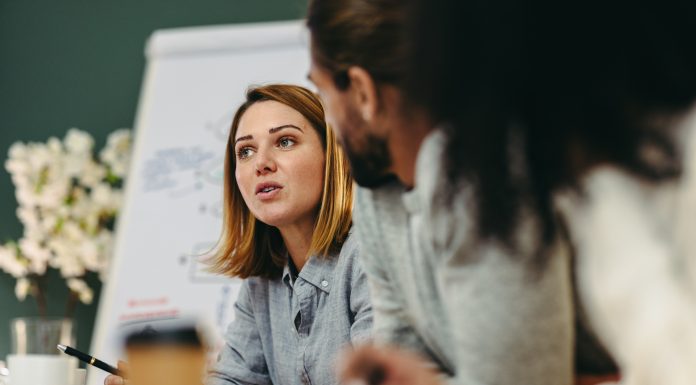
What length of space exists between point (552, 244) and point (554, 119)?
0.10 meters

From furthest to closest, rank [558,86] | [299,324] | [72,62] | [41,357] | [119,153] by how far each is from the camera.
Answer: [72,62] < [119,153] < [299,324] < [41,357] < [558,86]

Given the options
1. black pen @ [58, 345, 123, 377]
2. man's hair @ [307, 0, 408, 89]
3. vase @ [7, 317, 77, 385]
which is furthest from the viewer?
vase @ [7, 317, 77, 385]

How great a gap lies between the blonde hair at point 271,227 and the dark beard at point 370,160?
2.22ft

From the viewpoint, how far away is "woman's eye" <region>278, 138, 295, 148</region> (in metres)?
1.63

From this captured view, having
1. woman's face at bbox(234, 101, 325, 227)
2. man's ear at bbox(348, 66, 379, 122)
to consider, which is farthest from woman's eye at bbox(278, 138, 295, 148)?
man's ear at bbox(348, 66, 379, 122)

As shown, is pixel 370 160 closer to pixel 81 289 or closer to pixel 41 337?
pixel 41 337

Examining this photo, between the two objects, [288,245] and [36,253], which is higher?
[36,253]


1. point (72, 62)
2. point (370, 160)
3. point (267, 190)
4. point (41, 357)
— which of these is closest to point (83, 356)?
point (41, 357)

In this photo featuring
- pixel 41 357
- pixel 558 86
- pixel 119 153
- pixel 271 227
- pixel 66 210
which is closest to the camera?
pixel 558 86

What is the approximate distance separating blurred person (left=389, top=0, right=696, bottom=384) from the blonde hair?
0.93m

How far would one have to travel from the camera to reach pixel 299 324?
164 centimetres

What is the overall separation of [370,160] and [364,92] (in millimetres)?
89

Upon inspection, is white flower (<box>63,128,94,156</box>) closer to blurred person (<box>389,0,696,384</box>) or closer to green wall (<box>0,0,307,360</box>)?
green wall (<box>0,0,307,360</box>)

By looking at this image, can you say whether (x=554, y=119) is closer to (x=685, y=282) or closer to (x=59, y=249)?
(x=685, y=282)
